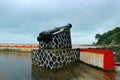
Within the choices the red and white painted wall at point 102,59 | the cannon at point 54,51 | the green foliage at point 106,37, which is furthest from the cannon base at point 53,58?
the green foliage at point 106,37

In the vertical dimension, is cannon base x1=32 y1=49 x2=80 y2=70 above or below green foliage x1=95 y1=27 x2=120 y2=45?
below

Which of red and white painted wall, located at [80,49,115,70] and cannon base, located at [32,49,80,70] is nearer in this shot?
red and white painted wall, located at [80,49,115,70]

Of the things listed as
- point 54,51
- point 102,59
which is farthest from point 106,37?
point 54,51

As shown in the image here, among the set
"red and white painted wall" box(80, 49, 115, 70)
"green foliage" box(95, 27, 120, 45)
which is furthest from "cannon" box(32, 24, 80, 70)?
"green foliage" box(95, 27, 120, 45)

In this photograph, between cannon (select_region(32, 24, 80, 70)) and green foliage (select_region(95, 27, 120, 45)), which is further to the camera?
green foliage (select_region(95, 27, 120, 45))

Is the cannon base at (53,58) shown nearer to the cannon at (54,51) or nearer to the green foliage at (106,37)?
the cannon at (54,51)

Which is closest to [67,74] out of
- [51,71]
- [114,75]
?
[51,71]

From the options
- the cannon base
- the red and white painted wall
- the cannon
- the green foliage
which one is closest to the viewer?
the red and white painted wall

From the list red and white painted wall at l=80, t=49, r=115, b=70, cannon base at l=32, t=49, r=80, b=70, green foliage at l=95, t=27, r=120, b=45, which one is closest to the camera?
red and white painted wall at l=80, t=49, r=115, b=70

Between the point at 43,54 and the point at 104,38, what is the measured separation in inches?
5116

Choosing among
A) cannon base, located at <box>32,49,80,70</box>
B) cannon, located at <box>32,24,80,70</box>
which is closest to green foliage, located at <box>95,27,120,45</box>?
cannon, located at <box>32,24,80,70</box>

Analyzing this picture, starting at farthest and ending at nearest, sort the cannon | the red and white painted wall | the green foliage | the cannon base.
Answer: the green foliage → the cannon → the cannon base → the red and white painted wall

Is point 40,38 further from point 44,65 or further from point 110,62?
point 110,62

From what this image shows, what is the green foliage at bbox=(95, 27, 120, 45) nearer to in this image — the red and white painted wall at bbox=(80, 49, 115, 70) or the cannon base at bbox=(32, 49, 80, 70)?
the red and white painted wall at bbox=(80, 49, 115, 70)
